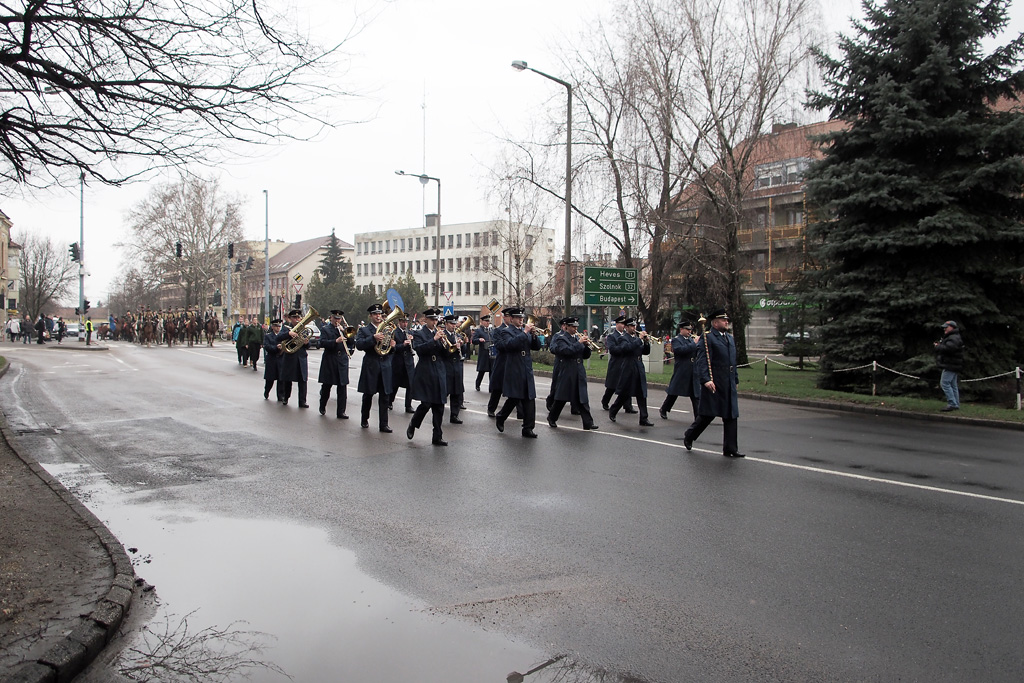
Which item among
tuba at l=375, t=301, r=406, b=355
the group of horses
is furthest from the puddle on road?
the group of horses

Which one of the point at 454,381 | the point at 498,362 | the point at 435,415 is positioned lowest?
the point at 435,415

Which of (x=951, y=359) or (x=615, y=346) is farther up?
(x=615, y=346)

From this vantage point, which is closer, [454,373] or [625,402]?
[454,373]

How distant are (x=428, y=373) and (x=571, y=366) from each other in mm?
2697

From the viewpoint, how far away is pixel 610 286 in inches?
955

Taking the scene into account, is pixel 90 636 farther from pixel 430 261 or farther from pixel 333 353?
pixel 430 261

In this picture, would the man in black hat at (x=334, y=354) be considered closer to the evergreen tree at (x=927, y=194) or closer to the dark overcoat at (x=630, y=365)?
the dark overcoat at (x=630, y=365)

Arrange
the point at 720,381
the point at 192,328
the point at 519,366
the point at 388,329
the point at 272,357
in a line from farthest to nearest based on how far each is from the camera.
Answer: the point at 192,328 → the point at 272,357 → the point at 388,329 → the point at 519,366 → the point at 720,381

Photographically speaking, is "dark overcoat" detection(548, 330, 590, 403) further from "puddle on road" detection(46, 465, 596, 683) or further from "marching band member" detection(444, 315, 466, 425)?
"puddle on road" detection(46, 465, 596, 683)

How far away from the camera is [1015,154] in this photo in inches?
675

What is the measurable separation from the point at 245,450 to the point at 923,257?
1531cm

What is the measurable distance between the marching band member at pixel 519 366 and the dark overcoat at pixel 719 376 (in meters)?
2.48

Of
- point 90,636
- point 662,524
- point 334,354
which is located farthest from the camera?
point 334,354

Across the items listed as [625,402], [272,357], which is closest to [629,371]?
[625,402]
